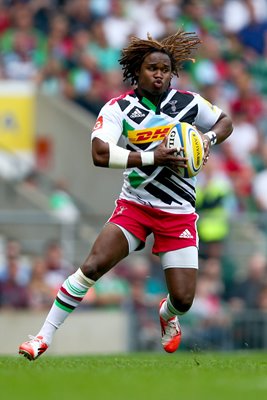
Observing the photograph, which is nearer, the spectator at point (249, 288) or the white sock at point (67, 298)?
the white sock at point (67, 298)

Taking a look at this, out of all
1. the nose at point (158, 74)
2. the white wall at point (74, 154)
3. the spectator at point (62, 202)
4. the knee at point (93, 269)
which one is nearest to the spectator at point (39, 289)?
the spectator at point (62, 202)

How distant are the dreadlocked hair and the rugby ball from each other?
0.65 metres

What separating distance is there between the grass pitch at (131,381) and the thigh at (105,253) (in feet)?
2.26

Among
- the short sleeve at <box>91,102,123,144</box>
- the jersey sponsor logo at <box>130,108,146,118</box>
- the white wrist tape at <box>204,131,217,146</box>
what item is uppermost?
the jersey sponsor logo at <box>130,108,146,118</box>

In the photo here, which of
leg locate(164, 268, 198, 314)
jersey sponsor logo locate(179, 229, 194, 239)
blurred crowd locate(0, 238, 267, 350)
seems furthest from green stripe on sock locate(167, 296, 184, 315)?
blurred crowd locate(0, 238, 267, 350)

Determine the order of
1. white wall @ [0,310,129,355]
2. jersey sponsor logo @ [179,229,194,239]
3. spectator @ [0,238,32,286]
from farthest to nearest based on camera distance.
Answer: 1. spectator @ [0,238,32,286]
2. white wall @ [0,310,129,355]
3. jersey sponsor logo @ [179,229,194,239]

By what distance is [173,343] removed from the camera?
1072 centimetres

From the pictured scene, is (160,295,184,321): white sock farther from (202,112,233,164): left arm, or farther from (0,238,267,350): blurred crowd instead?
(0,238,267,350): blurred crowd

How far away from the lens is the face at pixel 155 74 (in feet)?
32.5

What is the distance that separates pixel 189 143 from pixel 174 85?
1004 cm

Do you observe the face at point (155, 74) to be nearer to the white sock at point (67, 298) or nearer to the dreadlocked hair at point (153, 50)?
the dreadlocked hair at point (153, 50)

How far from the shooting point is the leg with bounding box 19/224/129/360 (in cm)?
977

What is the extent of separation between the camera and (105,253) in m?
9.80

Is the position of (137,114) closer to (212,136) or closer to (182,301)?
(212,136)
